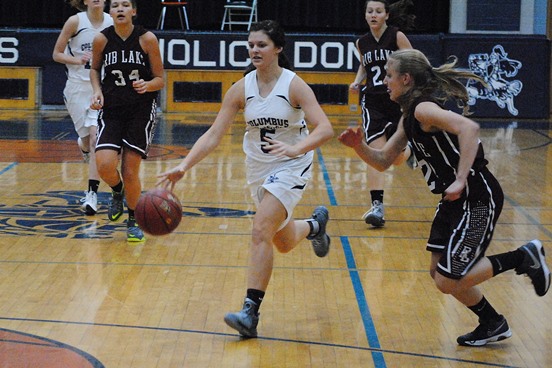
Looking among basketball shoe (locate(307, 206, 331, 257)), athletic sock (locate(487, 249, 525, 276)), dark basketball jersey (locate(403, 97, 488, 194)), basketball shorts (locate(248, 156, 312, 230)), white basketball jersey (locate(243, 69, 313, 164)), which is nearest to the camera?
dark basketball jersey (locate(403, 97, 488, 194))

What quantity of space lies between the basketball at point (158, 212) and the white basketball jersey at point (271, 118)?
505mm

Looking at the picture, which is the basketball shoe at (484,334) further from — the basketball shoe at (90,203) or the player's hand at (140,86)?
the basketball shoe at (90,203)

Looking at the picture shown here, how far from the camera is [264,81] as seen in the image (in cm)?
571

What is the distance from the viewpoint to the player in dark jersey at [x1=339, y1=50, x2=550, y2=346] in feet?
16.4

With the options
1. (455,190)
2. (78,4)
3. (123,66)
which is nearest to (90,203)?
(123,66)

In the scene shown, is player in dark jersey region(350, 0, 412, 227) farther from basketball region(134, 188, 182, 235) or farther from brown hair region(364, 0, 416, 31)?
basketball region(134, 188, 182, 235)

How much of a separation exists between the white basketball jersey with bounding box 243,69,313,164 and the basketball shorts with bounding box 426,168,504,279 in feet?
3.43

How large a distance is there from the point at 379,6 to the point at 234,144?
18.3 ft

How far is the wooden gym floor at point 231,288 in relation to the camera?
5.07 metres

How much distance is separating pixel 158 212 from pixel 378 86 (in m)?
3.50

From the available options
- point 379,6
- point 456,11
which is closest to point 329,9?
point 456,11

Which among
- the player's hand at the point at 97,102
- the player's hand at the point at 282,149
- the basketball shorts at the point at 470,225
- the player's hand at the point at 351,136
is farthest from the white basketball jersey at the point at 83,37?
the basketball shorts at the point at 470,225

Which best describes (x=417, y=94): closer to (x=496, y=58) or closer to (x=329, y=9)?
(x=496, y=58)

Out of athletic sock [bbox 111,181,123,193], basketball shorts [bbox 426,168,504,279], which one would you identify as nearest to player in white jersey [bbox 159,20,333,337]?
basketball shorts [bbox 426,168,504,279]
